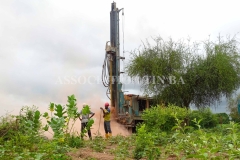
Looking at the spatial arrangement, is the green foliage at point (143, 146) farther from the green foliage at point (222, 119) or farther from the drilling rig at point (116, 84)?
the green foliage at point (222, 119)

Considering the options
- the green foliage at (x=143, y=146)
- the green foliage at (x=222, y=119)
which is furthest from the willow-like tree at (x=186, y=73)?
the green foliage at (x=143, y=146)

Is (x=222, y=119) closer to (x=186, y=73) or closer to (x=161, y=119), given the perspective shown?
(x=186, y=73)

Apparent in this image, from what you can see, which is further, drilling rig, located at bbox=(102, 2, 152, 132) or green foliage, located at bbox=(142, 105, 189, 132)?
drilling rig, located at bbox=(102, 2, 152, 132)

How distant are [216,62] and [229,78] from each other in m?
1.51

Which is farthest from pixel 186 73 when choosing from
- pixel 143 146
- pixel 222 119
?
pixel 143 146

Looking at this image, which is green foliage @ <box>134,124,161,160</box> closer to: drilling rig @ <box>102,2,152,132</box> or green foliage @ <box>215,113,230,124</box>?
drilling rig @ <box>102,2,152,132</box>

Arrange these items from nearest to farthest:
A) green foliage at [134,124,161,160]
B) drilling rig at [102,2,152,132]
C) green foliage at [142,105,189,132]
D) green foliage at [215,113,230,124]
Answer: green foliage at [134,124,161,160] → green foliage at [142,105,189,132] → drilling rig at [102,2,152,132] → green foliage at [215,113,230,124]

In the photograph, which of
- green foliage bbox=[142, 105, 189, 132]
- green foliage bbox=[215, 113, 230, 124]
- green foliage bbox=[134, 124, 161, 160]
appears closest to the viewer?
green foliage bbox=[134, 124, 161, 160]

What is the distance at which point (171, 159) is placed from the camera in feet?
20.4

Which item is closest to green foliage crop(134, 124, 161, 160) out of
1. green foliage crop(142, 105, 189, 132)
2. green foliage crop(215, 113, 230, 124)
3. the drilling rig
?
green foliage crop(142, 105, 189, 132)

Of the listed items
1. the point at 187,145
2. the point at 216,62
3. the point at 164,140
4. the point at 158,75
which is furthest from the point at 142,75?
the point at 187,145

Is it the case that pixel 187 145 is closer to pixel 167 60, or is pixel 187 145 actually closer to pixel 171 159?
pixel 171 159

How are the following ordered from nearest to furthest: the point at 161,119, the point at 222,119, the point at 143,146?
the point at 143,146
the point at 161,119
the point at 222,119

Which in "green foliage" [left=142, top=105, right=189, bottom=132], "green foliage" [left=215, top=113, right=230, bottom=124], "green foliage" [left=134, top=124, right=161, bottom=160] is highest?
"green foliage" [left=215, top=113, right=230, bottom=124]
